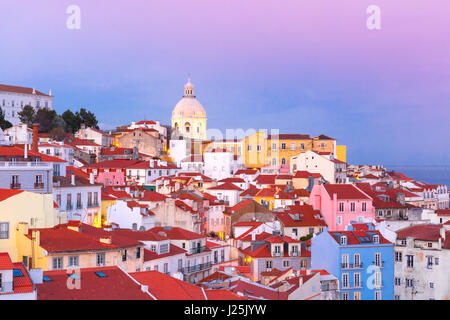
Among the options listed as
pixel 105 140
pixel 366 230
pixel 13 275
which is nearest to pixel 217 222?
pixel 366 230

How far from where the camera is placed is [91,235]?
2823 centimetres

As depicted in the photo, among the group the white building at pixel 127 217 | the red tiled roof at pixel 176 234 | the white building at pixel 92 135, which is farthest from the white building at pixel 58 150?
the red tiled roof at pixel 176 234

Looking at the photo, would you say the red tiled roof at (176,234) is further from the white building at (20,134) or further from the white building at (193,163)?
the white building at (193,163)

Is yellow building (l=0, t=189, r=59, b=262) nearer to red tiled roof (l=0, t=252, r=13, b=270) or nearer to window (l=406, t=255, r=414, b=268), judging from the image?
red tiled roof (l=0, t=252, r=13, b=270)

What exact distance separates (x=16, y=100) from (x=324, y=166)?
187 ft

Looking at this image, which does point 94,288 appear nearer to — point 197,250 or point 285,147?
point 197,250

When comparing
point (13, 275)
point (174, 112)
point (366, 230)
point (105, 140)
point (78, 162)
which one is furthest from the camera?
point (174, 112)

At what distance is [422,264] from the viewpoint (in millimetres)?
34969

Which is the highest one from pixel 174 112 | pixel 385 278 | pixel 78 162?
pixel 174 112

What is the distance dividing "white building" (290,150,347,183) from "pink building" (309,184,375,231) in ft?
69.7

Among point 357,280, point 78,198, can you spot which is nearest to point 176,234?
point 78,198

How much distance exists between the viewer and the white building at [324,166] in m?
74.8
